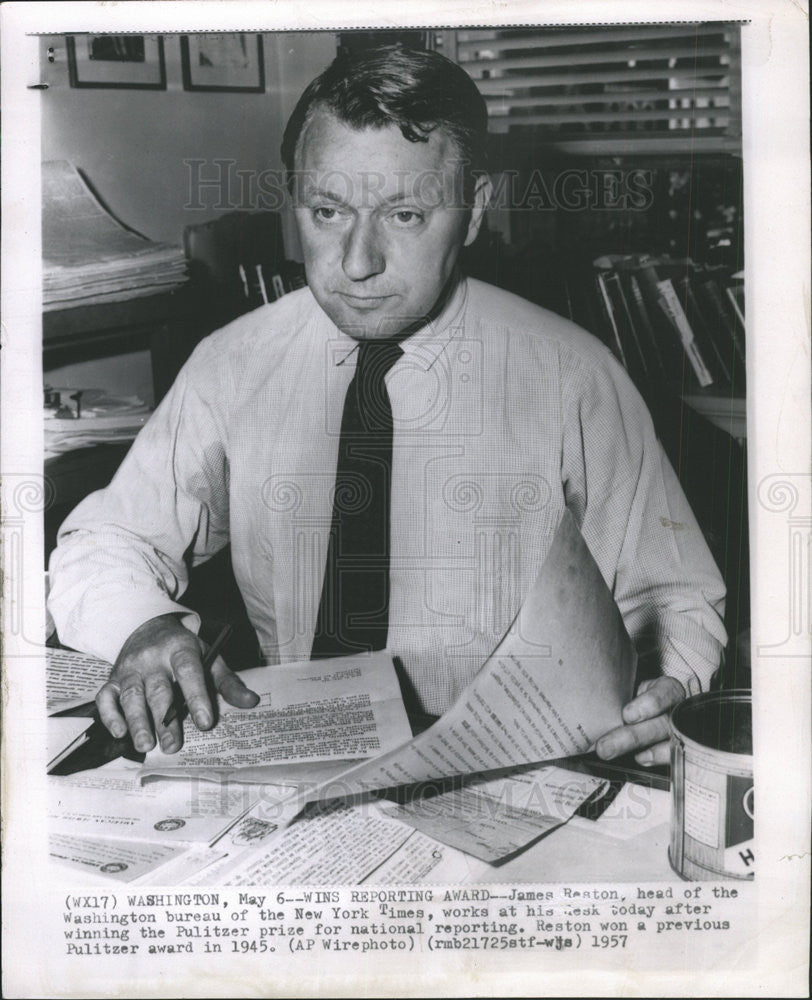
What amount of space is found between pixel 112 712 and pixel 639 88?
0.75m

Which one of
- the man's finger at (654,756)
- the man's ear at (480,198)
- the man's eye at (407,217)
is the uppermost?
the man's ear at (480,198)

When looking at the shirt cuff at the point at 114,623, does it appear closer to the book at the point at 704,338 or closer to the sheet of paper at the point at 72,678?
the sheet of paper at the point at 72,678

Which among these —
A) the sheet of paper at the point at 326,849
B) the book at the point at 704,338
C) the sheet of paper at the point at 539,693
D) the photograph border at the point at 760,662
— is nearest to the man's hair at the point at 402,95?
the photograph border at the point at 760,662

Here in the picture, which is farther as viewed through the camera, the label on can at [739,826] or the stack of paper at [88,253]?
the stack of paper at [88,253]

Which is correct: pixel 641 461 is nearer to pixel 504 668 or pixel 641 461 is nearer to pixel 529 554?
pixel 529 554

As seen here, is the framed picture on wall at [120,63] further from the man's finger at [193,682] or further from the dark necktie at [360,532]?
the man's finger at [193,682]

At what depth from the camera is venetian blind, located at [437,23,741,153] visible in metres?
0.83

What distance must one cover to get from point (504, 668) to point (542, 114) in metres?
0.50

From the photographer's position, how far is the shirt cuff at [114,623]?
0.84 m

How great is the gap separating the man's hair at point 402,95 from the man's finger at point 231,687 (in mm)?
505

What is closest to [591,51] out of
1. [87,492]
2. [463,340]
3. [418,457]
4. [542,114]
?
[542,114]

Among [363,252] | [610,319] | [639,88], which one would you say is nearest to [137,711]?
[363,252]

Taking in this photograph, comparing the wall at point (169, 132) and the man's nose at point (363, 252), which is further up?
the wall at point (169, 132)

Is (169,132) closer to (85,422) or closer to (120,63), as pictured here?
(120,63)
